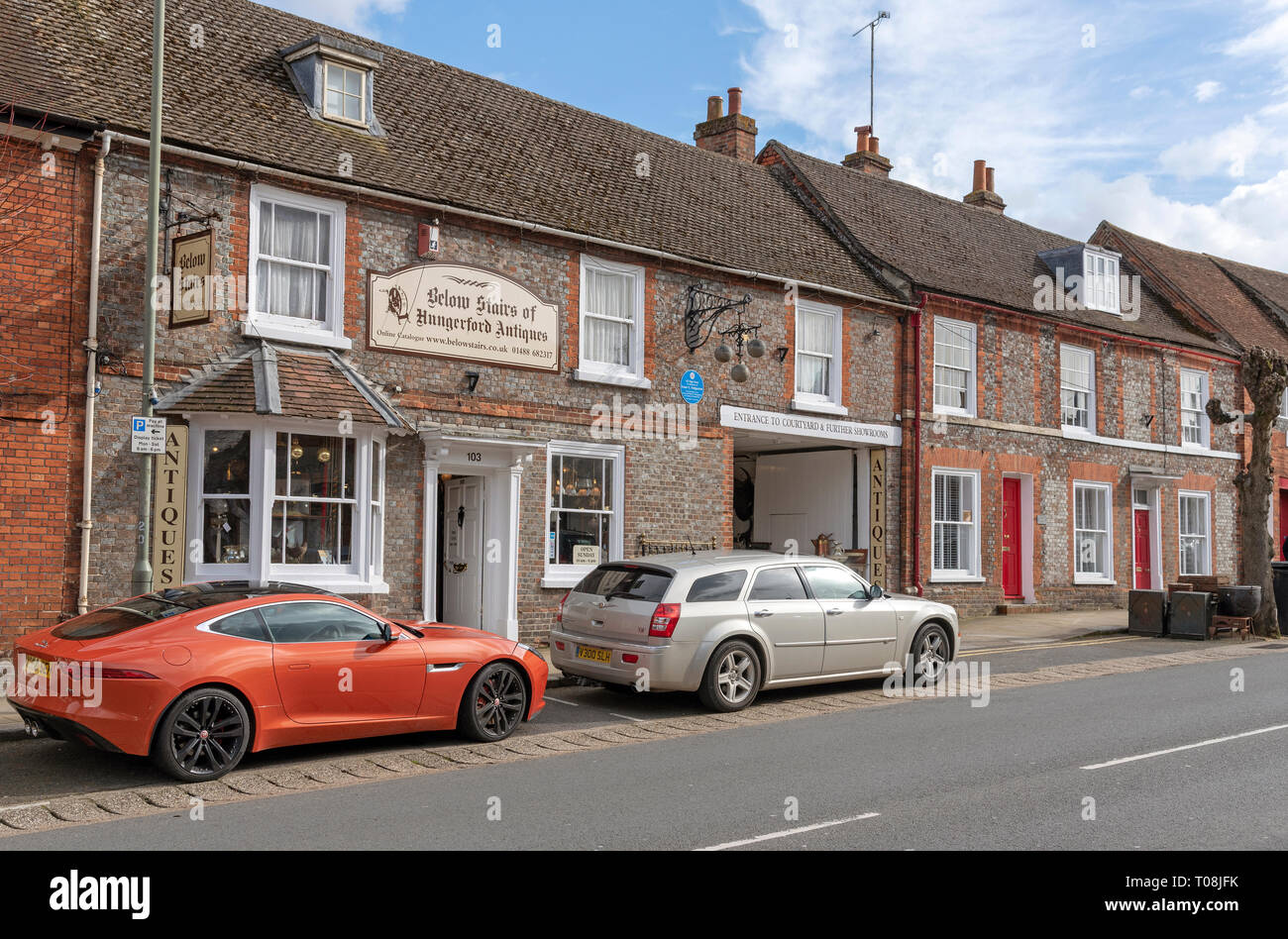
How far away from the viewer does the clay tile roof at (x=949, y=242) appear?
2130 cm

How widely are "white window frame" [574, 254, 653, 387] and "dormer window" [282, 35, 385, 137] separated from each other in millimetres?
3438

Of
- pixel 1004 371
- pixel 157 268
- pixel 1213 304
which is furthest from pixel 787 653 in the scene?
pixel 1213 304

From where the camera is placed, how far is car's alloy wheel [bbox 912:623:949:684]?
1251cm

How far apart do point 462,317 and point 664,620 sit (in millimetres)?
5807

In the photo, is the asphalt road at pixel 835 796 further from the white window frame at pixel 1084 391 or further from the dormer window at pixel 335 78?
the white window frame at pixel 1084 391

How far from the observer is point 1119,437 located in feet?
79.2

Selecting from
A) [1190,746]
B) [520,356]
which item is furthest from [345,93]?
[1190,746]

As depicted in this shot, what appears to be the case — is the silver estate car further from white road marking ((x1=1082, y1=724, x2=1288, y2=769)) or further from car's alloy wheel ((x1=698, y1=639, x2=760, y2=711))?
white road marking ((x1=1082, y1=724, x2=1288, y2=769))

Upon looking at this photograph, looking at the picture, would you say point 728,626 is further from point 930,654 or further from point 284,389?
point 284,389

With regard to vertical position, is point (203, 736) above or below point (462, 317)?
below

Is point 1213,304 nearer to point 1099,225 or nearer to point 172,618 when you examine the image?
point 1099,225

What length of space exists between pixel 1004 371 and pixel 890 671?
11.3m

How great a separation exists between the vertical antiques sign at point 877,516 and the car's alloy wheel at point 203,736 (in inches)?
540

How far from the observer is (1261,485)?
63.3 feet
